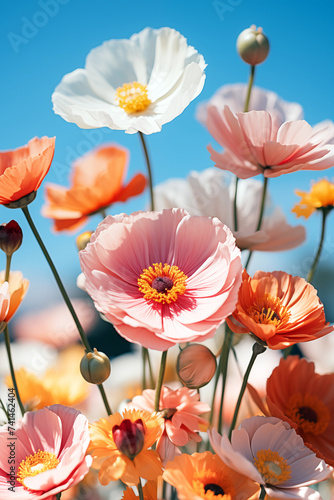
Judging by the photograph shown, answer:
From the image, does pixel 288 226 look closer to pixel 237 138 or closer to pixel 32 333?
pixel 237 138

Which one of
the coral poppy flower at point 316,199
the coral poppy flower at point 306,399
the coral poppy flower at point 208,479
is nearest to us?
the coral poppy flower at point 208,479

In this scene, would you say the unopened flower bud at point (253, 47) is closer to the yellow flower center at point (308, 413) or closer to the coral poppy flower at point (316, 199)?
the coral poppy flower at point (316, 199)

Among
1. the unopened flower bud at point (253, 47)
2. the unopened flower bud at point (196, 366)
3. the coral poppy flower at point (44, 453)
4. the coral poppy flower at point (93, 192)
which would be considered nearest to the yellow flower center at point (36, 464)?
the coral poppy flower at point (44, 453)

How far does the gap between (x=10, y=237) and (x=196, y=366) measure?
0.17 metres

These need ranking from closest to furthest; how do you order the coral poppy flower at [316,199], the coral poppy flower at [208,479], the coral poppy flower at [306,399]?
the coral poppy flower at [208,479] → the coral poppy flower at [306,399] → the coral poppy flower at [316,199]

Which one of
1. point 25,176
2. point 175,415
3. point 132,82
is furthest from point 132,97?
point 175,415

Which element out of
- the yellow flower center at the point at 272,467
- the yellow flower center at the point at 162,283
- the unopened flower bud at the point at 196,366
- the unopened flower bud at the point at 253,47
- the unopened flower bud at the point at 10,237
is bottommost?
the yellow flower center at the point at 272,467

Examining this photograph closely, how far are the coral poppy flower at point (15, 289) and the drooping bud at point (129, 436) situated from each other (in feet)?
0.41

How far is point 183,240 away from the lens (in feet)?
1.29

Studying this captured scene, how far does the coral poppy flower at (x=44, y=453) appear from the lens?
0.33 m

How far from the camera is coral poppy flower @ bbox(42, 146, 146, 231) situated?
1.68 ft

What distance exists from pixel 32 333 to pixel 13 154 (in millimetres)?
494

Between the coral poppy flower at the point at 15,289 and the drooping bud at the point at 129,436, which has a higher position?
the coral poppy flower at the point at 15,289

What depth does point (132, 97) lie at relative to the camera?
1.56 ft
